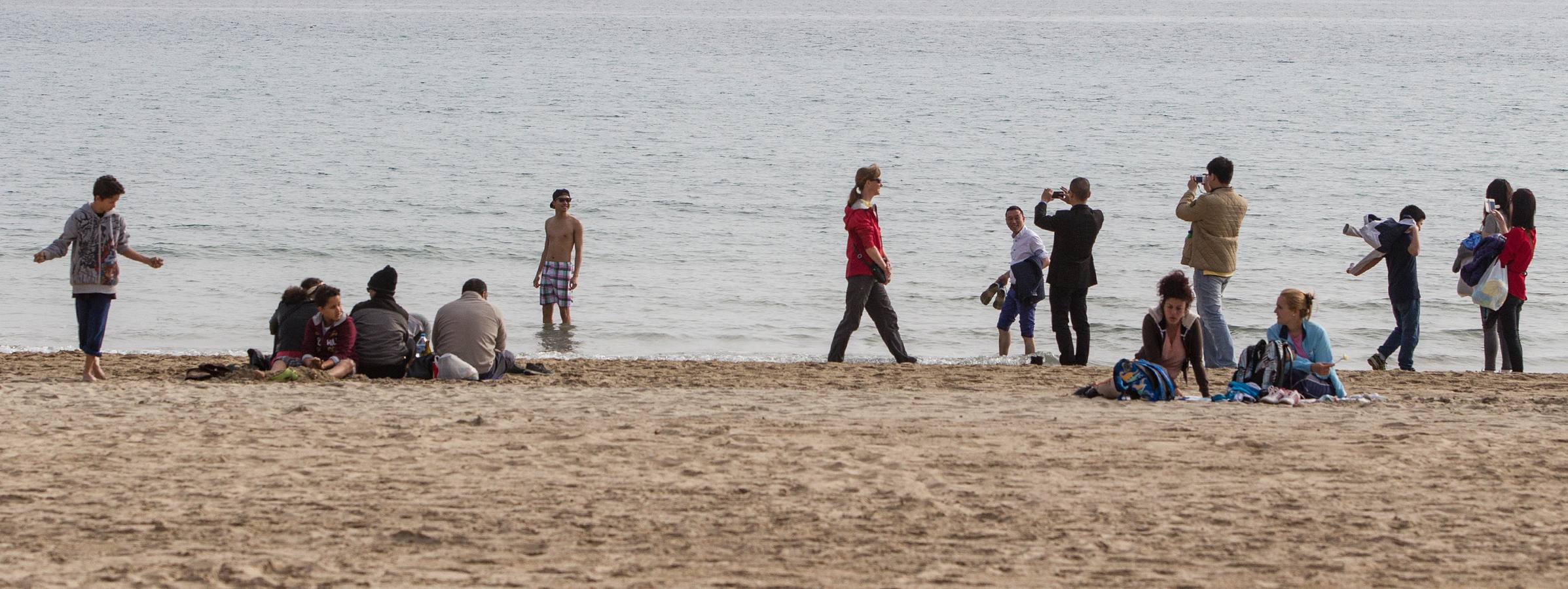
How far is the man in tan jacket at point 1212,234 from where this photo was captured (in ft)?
30.2

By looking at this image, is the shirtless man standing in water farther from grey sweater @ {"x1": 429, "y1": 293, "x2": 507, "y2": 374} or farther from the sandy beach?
the sandy beach

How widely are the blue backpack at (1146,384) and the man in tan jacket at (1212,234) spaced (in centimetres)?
201

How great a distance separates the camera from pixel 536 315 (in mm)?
14875

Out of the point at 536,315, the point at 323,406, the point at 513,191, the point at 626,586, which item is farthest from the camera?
the point at 513,191

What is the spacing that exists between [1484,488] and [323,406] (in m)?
5.00

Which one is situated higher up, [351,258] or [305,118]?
[305,118]

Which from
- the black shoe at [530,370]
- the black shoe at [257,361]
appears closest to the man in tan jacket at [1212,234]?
the black shoe at [530,370]

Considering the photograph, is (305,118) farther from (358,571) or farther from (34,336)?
(358,571)

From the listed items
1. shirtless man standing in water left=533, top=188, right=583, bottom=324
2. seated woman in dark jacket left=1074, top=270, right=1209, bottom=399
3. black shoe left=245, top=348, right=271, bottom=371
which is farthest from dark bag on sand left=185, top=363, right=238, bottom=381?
seated woman in dark jacket left=1074, top=270, right=1209, bottom=399

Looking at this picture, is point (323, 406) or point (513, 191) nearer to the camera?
point (323, 406)

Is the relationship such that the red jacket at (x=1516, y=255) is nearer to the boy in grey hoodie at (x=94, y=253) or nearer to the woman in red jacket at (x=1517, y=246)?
the woman in red jacket at (x=1517, y=246)

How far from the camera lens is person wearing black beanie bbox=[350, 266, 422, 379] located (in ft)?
27.7

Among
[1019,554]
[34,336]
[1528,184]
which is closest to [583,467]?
[1019,554]

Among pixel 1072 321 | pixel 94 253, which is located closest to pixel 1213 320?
pixel 1072 321
